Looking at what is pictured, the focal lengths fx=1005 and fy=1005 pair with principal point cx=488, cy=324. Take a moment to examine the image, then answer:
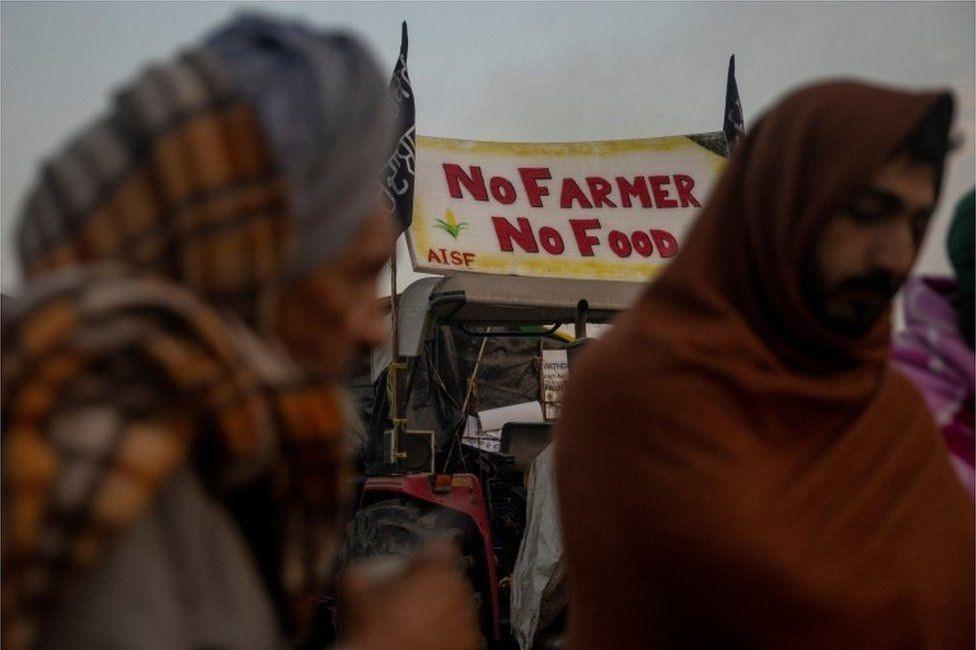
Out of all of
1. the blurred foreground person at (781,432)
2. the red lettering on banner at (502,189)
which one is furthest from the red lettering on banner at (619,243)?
the blurred foreground person at (781,432)

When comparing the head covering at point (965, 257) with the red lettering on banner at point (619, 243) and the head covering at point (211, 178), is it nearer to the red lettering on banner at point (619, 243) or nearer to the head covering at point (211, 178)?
the head covering at point (211, 178)

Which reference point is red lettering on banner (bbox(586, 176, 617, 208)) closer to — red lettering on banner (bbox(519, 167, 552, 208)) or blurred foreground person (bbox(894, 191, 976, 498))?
red lettering on banner (bbox(519, 167, 552, 208))

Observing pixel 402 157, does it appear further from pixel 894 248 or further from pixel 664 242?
pixel 894 248

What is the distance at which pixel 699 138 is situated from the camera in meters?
10.6

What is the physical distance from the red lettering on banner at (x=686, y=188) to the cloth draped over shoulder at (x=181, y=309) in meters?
9.71

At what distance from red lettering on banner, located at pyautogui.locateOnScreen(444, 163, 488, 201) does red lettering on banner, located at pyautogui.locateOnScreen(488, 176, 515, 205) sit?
93 millimetres

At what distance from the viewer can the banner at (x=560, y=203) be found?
9672 millimetres

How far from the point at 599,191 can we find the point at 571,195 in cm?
31

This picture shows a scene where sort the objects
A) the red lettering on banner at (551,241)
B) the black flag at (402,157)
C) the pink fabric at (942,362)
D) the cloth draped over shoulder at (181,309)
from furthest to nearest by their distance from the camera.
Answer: the red lettering on banner at (551,241) < the black flag at (402,157) < the pink fabric at (942,362) < the cloth draped over shoulder at (181,309)

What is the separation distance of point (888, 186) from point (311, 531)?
4.47ft

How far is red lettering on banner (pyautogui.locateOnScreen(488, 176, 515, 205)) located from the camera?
10.0 metres

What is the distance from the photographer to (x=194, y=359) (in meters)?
0.80

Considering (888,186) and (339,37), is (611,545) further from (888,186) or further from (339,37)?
(339,37)

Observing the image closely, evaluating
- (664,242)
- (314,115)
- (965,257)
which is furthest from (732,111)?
(314,115)
